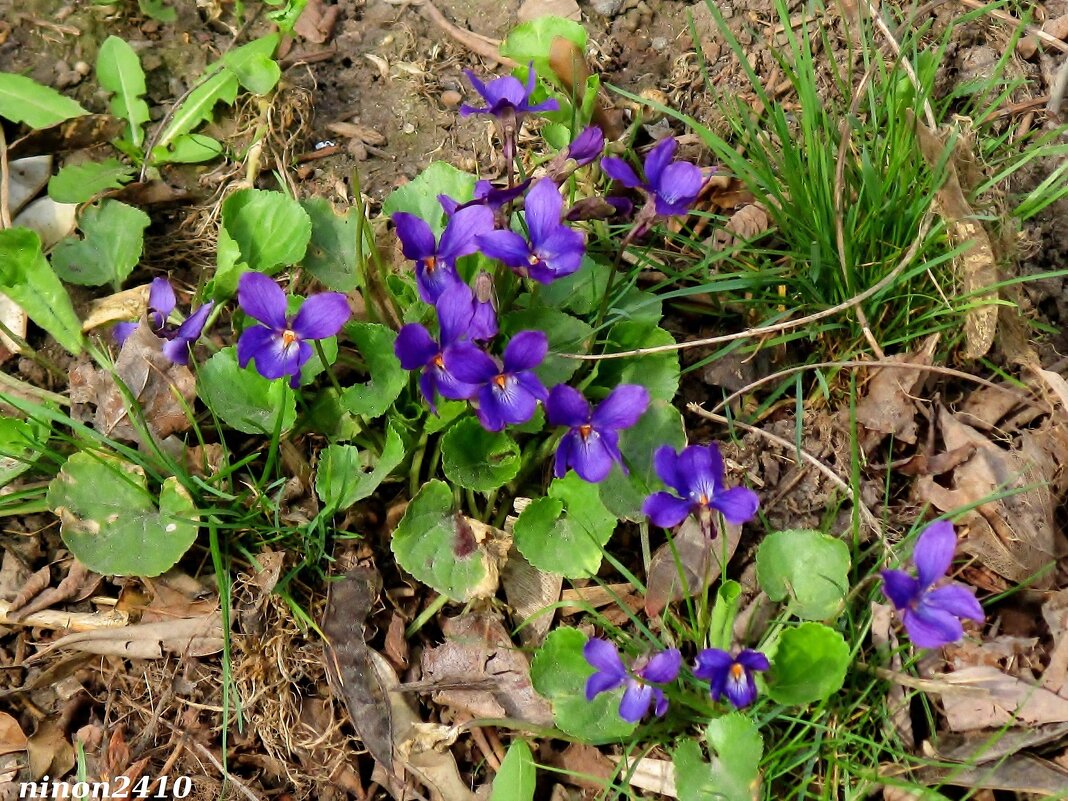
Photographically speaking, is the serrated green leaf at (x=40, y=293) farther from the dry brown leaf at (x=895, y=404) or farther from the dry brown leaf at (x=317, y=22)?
the dry brown leaf at (x=895, y=404)

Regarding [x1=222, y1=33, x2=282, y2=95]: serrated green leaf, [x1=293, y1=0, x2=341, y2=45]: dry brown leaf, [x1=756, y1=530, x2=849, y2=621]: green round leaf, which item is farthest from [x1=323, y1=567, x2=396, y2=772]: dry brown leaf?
[x1=293, y1=0, x2=341, y2=45]: dry brown leaf

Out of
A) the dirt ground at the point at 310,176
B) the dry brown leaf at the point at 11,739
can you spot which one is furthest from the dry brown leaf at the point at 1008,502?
the dry brown leaf at the point at 11,739

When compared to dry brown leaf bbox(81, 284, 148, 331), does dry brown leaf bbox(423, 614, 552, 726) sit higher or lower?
lower

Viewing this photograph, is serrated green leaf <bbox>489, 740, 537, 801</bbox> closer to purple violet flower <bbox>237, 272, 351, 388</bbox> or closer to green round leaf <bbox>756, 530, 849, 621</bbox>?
green round leaf <bbox>756, 530, 849, 621</bbox>

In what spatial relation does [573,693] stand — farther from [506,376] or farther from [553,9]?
[553,9]

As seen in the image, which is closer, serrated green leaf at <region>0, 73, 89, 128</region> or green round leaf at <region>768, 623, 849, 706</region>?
green round leaf at <region>768, 623, 849, 706</region>

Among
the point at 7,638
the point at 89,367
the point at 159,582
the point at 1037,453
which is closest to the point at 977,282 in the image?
the point at 1037,453
